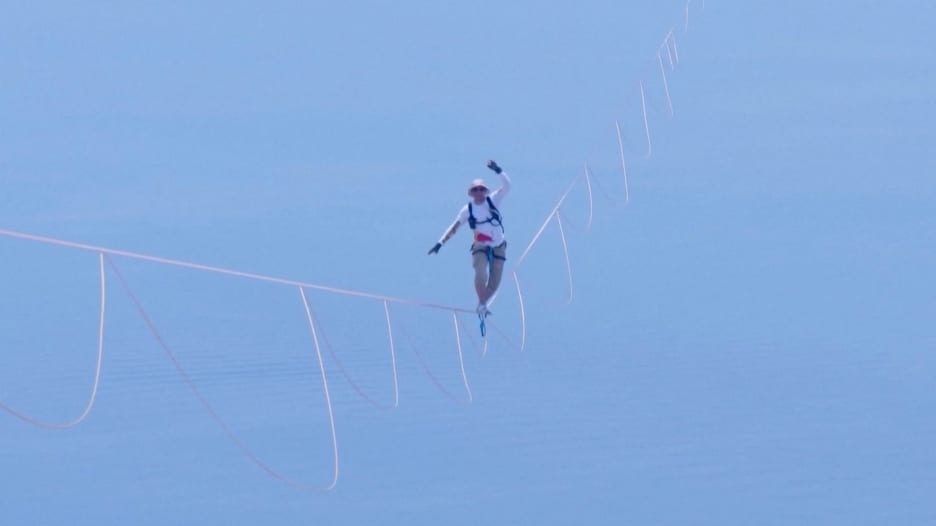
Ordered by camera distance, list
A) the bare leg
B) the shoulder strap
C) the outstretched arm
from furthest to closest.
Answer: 1. the bare leg
2. the shoulder strap
3. the outstretched arm

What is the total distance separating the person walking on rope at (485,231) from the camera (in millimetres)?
6688

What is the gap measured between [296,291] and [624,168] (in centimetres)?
314

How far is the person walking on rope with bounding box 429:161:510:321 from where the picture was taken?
669 cm

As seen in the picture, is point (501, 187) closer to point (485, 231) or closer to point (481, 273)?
point (485, 231)

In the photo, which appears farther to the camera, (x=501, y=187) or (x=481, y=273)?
(x=481, y=273)

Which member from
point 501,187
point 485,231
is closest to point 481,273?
point 485,231

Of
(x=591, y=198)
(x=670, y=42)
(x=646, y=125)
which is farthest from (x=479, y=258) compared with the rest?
(x=670, y=42)

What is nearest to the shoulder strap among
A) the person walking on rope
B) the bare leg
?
the person walking on rope

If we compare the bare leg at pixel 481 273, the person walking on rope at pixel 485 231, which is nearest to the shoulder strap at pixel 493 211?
the person walking on rope at pixel 485 231

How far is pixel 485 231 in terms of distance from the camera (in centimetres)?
681

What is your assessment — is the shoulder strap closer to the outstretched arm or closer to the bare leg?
the outstretched arm

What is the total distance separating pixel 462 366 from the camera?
27.7 feet

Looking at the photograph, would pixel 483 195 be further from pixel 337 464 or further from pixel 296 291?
pixel 296 291

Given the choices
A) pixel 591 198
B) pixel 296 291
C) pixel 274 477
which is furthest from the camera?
pixel 591 198
